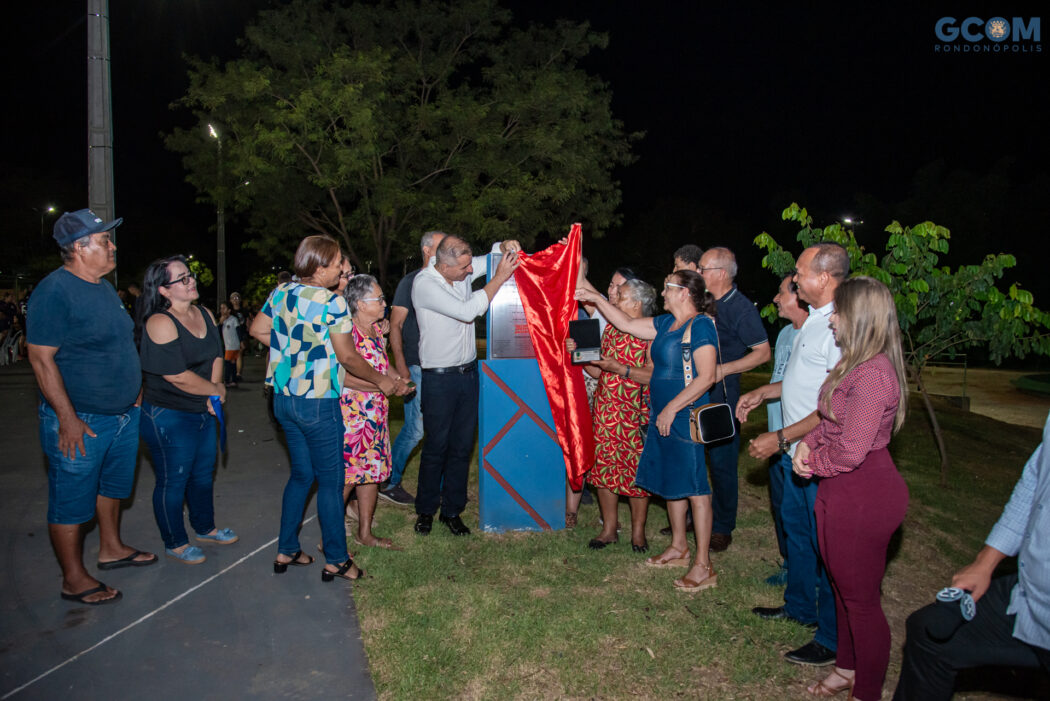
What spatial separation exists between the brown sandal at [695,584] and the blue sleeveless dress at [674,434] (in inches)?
22.3

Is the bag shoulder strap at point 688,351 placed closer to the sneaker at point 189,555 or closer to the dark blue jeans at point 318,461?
the dark blue jeans at point 318,461

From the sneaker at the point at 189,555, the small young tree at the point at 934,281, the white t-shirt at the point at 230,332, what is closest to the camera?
the sneaker at the point at 189,555

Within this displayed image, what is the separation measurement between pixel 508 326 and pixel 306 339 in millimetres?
1777

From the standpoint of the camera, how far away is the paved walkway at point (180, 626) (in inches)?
133

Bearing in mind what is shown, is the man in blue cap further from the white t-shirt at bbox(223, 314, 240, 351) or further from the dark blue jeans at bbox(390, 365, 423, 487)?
the white t-shirt at bbox(223, 314, 240, 351)

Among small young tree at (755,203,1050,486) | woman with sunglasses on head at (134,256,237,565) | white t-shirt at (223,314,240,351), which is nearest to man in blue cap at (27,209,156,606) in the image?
woman with sunglasses on head at (134,256,237,565)

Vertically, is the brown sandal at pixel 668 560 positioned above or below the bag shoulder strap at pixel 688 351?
below

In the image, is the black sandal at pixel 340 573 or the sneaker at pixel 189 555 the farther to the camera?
the sneaker at pixel 189 555

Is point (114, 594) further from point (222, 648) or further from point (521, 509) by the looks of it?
point (521, 509)

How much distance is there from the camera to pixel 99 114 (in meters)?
6.71

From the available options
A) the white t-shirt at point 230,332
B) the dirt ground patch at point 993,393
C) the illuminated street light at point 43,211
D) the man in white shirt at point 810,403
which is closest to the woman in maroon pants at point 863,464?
the man in white shirt at point 810,403

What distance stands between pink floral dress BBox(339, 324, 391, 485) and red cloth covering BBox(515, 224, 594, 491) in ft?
4.19

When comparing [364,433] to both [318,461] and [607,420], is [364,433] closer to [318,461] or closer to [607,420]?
[318,461]

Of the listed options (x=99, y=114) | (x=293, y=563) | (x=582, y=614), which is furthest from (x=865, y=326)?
(x=99, y=114)
